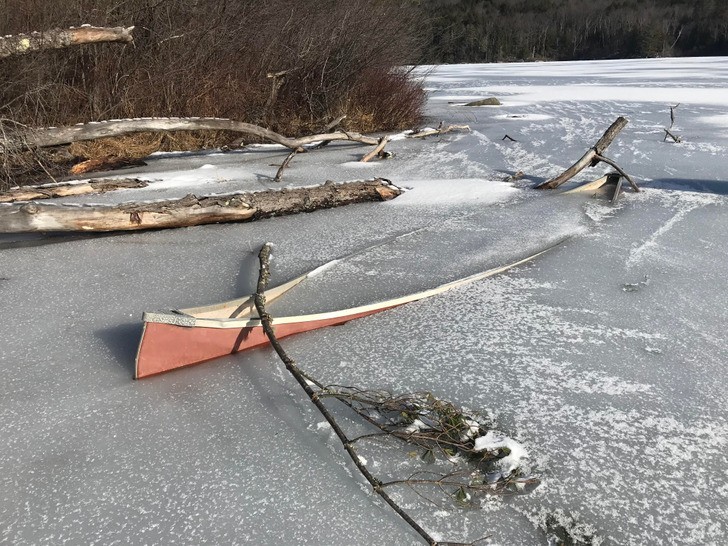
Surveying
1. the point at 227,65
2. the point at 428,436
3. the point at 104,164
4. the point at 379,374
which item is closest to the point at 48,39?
the point at 104,164

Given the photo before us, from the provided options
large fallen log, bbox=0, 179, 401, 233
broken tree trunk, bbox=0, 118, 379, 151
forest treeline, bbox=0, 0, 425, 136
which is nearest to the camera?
large fallen log, bbox=0, 179, 401, 233

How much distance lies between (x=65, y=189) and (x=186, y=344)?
10.9 feet

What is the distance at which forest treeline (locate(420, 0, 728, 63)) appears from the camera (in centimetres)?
4703

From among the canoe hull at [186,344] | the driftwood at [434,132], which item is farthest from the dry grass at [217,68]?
the canoe hull at [186,344]

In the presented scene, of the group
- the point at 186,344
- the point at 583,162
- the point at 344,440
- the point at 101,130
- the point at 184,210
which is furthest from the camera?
the point at 101,130

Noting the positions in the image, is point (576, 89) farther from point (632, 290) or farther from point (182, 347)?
point (182, 347)

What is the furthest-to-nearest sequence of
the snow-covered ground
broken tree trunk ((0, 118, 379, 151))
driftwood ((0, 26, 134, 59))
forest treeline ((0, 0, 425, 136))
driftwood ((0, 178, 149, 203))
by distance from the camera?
1. forest treeline ((0, 0, 425, 136))
2. broken tree trunk ((0, 118, 379, 151))
3. driftwood ((0, 26, 134, 59))
4. driftwood ((0, 178, 149, 203))
5. the snow-covered ground

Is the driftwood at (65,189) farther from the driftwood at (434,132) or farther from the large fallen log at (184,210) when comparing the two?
the driftwood at (434,132)

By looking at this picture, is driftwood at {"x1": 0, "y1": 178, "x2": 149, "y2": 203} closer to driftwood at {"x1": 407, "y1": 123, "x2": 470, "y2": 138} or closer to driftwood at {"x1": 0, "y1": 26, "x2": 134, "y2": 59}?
driftwood at {"x1": 0, "y1": 26, "x2": 134, "y2": 59}

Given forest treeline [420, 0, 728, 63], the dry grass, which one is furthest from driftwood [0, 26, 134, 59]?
forest treeline [420, 0, 728, 63]

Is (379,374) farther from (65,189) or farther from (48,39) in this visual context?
(48,39)

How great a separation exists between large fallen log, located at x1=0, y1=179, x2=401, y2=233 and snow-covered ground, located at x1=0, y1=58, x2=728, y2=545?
4.3 inches

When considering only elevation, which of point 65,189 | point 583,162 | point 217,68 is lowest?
point 65,189

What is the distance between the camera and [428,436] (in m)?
1.88
